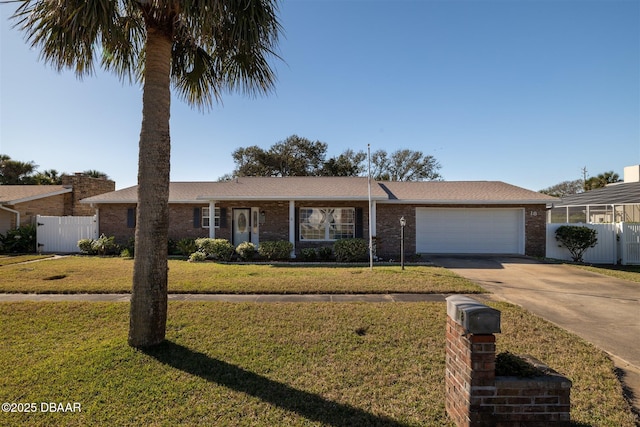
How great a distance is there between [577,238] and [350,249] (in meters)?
9.70

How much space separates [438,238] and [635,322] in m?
9.51

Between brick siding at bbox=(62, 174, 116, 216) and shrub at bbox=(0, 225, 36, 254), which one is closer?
shrub at bbox=(0, 225, 36, 254)

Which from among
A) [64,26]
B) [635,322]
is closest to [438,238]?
[635,322]

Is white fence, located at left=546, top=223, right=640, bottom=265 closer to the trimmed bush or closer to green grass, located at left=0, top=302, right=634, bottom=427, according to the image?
the trimmed bush

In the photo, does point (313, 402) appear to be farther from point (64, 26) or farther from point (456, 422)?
point (64, 26)

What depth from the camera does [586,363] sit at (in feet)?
12.7

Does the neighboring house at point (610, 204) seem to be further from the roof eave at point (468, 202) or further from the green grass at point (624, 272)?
the green grass at point (624, 272)

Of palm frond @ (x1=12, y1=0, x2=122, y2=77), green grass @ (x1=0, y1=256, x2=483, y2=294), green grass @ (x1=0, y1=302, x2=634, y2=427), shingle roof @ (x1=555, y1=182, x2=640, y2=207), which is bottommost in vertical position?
green grass @ (x1=0, y1=302, x2=634, y2=427)

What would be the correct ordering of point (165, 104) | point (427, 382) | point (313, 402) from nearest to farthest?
point (313, 402) → point (427, 382) → point (165, 104)

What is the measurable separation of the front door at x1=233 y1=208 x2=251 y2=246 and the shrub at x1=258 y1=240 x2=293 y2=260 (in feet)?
7.23

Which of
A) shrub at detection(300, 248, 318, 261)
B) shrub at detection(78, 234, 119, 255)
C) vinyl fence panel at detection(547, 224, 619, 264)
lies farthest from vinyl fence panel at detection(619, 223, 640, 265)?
shrub at detection(78, 234, 119, 255)

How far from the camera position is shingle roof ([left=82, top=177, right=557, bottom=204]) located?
13859mm

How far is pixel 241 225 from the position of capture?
49.3 ft

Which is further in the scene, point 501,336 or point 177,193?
point 177,193
